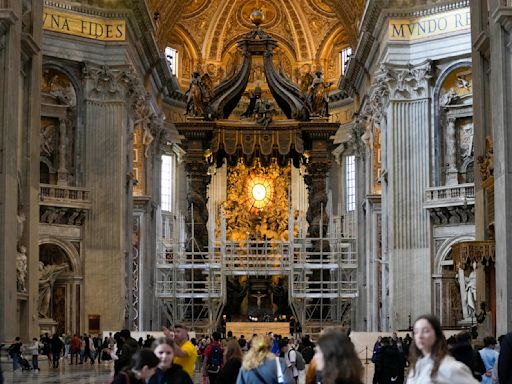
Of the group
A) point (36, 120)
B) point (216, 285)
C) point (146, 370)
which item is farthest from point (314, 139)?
point (146, 370)

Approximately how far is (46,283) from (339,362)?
35619 mm

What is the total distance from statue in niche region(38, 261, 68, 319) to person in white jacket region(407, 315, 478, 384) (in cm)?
3460

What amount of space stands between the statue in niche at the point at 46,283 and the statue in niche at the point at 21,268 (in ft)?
41.0

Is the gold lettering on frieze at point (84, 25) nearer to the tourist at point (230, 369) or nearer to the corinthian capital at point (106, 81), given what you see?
the corinthian capital at point (106, 81)

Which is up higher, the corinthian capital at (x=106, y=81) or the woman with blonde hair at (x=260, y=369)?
the corinthian capital at (x=106, y=81)

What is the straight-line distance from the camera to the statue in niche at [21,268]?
27.8 m

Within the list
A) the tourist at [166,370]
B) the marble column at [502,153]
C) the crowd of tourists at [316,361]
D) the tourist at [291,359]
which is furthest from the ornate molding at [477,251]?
the tourist at [166,370]

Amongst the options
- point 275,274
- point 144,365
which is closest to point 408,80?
point 275,274

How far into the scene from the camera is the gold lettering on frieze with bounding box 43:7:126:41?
41656 millimetres

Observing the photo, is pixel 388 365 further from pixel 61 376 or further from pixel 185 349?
pixel 61 376

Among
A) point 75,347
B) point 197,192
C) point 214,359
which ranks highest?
point 197,192

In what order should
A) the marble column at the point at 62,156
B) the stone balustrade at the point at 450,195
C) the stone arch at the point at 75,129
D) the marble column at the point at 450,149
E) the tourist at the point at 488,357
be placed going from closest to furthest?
the tourist at the point at 488,357, the stone balustrade at the point at 450,195, the marble column at the point at 450,149, the marble column at the point at 62,156, the stone arch at the point at 75,129

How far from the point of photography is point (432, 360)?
7.00m

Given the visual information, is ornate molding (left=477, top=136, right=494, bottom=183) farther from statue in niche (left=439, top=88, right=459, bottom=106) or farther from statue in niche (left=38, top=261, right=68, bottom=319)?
statue in niche (left=38, top=261, right=68, bottom=319)
